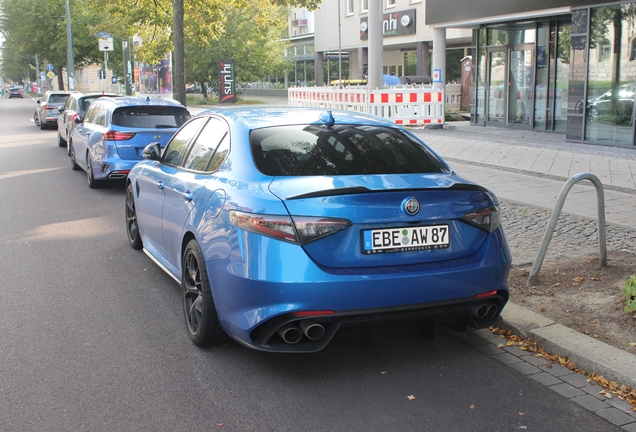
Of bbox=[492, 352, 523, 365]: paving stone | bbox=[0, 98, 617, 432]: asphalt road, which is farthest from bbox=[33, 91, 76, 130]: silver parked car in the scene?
bbox=[492, 352, 523, 365]: paving stone

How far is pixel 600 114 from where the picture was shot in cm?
1599

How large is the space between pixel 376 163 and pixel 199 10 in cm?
2301

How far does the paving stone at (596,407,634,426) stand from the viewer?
11.8ft

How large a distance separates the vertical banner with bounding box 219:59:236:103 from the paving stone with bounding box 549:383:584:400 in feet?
128

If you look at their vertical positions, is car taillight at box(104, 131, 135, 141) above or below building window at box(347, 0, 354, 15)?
below

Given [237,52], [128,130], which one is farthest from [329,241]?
[237,52]

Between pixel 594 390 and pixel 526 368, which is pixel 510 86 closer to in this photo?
pixel 526 368

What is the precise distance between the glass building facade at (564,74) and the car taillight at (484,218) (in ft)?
40.4

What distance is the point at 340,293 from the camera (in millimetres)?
3779

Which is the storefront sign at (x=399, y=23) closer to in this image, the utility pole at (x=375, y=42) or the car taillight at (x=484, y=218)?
the utility pole at (x=375, y=42)

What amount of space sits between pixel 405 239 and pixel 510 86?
717 inches

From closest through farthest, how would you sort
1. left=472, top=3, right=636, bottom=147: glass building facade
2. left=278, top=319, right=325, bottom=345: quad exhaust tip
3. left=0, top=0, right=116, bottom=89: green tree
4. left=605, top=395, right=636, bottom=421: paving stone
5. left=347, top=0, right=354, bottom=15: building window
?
left=605, top=395, right=636, bottom=421: paving stone < left=278, top=319, right=325, bottom=345: quad exhaust tip < left=472, top=3, right=636, bottom=147: glass building facade < left=347, top=0, right=354, bottom=15: building window < left=0, top=0, right=116, bottom=89: green tree

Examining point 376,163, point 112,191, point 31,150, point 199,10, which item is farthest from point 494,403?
point 199,10

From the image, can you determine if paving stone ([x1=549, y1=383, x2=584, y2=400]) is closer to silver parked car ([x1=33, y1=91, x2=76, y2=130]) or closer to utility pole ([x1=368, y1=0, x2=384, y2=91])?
utility pole ([x1=368, y1=0, x2=384, y2=91])
